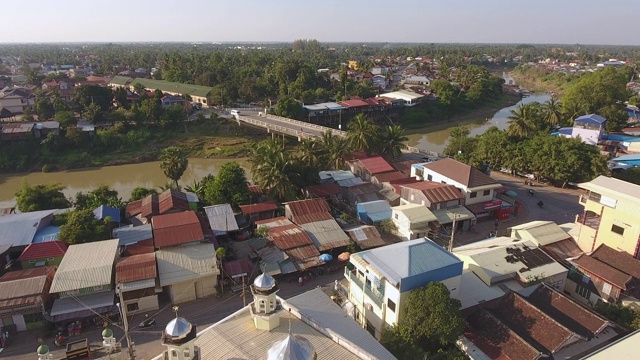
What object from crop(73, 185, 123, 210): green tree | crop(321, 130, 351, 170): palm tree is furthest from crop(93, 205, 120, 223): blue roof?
crop(321, 130, 351, 170): palm tree

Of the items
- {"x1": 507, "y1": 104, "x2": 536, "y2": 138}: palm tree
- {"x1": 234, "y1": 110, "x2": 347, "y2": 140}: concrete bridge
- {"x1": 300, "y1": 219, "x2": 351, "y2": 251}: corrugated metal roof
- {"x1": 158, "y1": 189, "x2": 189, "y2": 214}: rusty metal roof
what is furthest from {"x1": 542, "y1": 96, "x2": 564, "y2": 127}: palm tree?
{"x1": 158, "y1": 189, "x2": 189, "y2": 214}: rusty metal roof

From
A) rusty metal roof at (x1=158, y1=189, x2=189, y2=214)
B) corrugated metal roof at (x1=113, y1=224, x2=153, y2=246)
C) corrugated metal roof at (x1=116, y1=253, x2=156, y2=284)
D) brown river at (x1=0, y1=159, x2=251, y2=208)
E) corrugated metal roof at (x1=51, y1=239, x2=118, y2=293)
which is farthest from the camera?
brown river at (x1=0, y1=159, x2=251, y2=208)

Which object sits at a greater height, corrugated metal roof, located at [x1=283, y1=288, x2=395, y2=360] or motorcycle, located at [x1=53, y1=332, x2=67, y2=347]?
corrugated metal roof, located at [x1=283, y1=288, x2=395, y2=360]

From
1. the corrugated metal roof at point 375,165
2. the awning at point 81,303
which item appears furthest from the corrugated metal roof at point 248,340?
the corrugated metal roof at point 375,165

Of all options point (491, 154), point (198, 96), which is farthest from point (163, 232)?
point (198, 96)

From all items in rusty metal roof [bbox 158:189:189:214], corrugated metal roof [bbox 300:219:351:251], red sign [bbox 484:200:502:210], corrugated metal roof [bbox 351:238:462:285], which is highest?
corrugated metal roof [bbox 351:238:462:285]

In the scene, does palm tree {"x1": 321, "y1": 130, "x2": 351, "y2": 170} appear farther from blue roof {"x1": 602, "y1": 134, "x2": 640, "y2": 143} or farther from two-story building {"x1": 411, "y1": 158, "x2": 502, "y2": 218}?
blue roof {"x1": 602, "y1": 134, "x2": 640, "y2": 143}

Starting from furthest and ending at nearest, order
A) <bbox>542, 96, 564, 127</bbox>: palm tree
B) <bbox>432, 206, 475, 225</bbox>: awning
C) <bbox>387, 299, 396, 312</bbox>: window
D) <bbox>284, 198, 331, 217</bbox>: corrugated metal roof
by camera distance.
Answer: <bbox>542, 96, 564, 127</bbox>: palm tree < <bbox>432, 206, 475, 225</bbox>: awning < <bbox>284, 198, 331, 217</bbox>: corrugated metal roof < <bbox>387, 299, 396, 312</bbox>: window

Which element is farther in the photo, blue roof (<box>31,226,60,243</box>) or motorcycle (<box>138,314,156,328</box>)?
blue roof (<box>31,226,60,243</box>)
